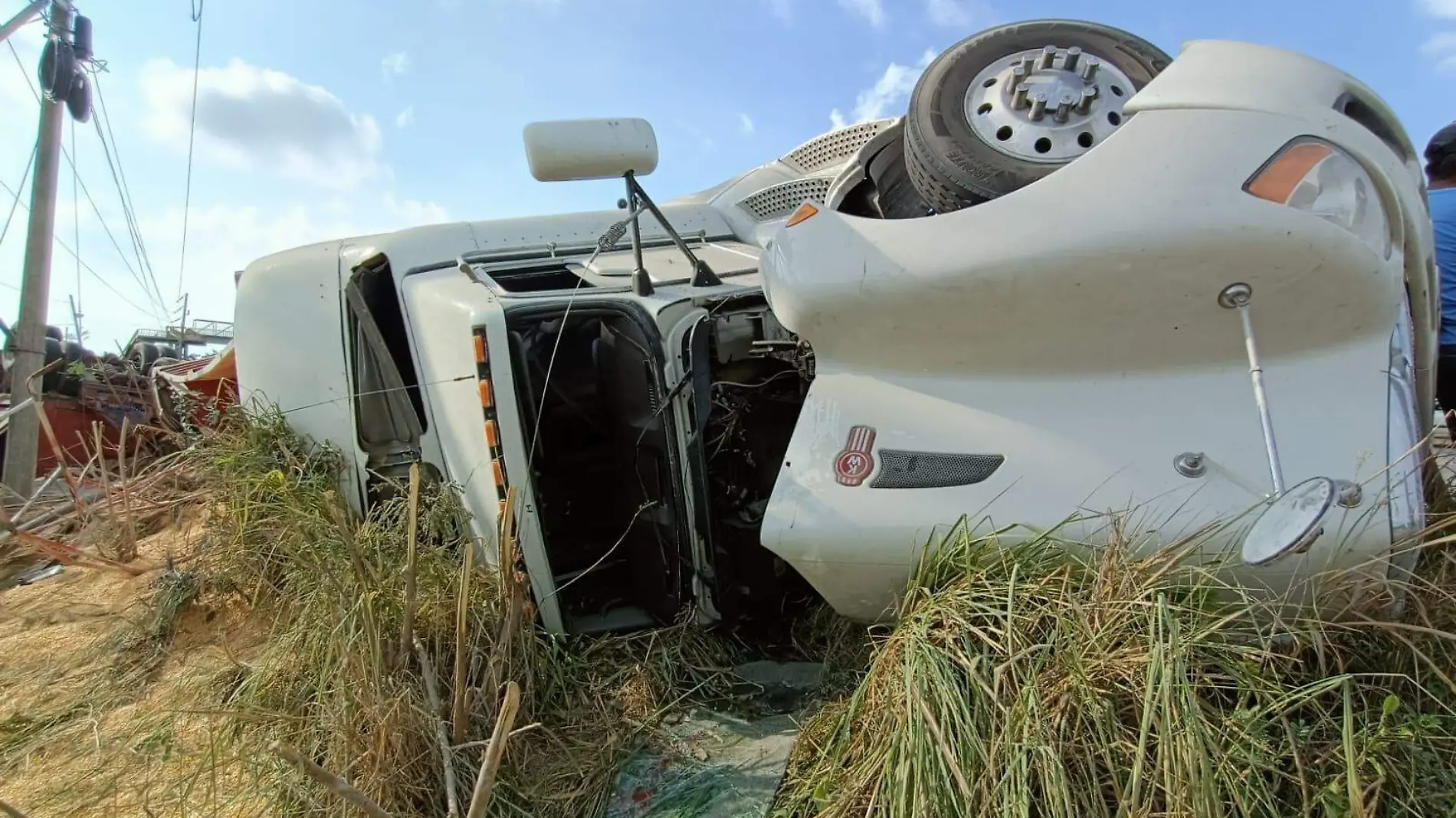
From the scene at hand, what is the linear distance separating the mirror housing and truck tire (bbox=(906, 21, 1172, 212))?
2.89 ft

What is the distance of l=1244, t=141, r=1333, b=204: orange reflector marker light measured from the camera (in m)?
1.86

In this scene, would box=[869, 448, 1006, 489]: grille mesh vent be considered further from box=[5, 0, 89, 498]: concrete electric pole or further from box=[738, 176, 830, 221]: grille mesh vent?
box=[5, 0, 89, 498]: concrete electric pole

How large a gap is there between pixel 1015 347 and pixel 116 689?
11.8 ft

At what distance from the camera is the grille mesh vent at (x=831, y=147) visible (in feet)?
14.5

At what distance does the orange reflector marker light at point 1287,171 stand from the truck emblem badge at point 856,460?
3.15 feet

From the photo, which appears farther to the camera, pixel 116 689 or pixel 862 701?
pixel 116 689

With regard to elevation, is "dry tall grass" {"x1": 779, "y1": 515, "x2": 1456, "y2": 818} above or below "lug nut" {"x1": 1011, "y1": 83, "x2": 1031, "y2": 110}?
below

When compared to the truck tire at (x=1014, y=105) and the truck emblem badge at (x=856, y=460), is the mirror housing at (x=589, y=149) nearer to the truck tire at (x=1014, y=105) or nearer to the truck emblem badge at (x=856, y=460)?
the truck tire at (x=1014, y=105)

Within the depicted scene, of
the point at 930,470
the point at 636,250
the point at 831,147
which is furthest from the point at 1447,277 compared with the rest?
the point at 636,250

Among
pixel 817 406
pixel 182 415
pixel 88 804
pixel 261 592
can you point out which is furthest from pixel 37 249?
pixel 817 406

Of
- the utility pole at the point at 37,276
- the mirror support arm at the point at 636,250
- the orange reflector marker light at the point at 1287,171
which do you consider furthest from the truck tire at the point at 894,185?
the utility pole at the point at 37,276

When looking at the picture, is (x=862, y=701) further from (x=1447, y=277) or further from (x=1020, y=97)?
(x=1447, y=277)

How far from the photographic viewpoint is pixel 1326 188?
1.86 m

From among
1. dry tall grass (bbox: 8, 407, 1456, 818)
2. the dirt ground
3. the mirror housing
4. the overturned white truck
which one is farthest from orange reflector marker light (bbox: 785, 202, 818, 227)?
the dirt ground
